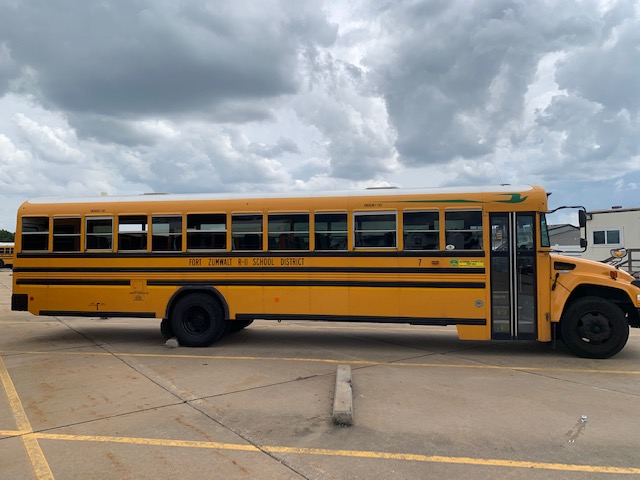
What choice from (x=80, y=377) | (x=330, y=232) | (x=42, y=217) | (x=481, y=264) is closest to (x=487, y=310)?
(x=481, y=264)

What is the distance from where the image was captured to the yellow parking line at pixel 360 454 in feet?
11.9

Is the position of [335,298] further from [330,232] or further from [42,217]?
[42,217]

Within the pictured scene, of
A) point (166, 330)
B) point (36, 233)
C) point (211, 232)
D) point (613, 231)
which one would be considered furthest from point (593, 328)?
point (613, 231)

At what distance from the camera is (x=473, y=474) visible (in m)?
3.54

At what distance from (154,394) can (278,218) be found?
3598 millimetres

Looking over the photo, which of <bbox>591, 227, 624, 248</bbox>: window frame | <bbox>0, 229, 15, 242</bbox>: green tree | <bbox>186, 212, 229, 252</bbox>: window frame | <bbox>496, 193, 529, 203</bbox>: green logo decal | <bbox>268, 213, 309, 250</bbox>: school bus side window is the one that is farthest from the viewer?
<bbox>0, 229, 15, 242</bbox>: green tree

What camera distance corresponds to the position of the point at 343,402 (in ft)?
15.7

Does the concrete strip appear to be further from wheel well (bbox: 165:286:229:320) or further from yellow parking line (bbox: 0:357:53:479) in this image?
wheel well (bbox: 165:286:229:320)

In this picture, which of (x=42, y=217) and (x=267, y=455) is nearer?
(x=267, y=455)

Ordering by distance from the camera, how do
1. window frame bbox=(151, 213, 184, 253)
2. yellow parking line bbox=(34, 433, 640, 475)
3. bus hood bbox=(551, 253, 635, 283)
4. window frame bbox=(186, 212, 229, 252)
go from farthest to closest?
1. window frame bbox=(151, 213, 184, 253)
2. window frame bbox=(186, 212, 229, 252)
3. bus hood bbox=(551, 253, 635, 283)
4. yellow parking line bbox=(34, 433, 640, 475)

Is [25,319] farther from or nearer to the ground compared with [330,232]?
nearer to the ground

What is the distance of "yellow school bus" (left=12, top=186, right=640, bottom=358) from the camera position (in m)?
7.37

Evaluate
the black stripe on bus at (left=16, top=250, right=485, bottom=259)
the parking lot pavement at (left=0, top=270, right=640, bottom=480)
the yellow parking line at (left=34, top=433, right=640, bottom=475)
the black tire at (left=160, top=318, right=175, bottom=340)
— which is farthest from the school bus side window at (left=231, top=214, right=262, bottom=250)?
the yellow parking line at (left=34, top=433, right=640, bottom=475)

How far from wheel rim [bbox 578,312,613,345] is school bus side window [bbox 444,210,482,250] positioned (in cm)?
198
